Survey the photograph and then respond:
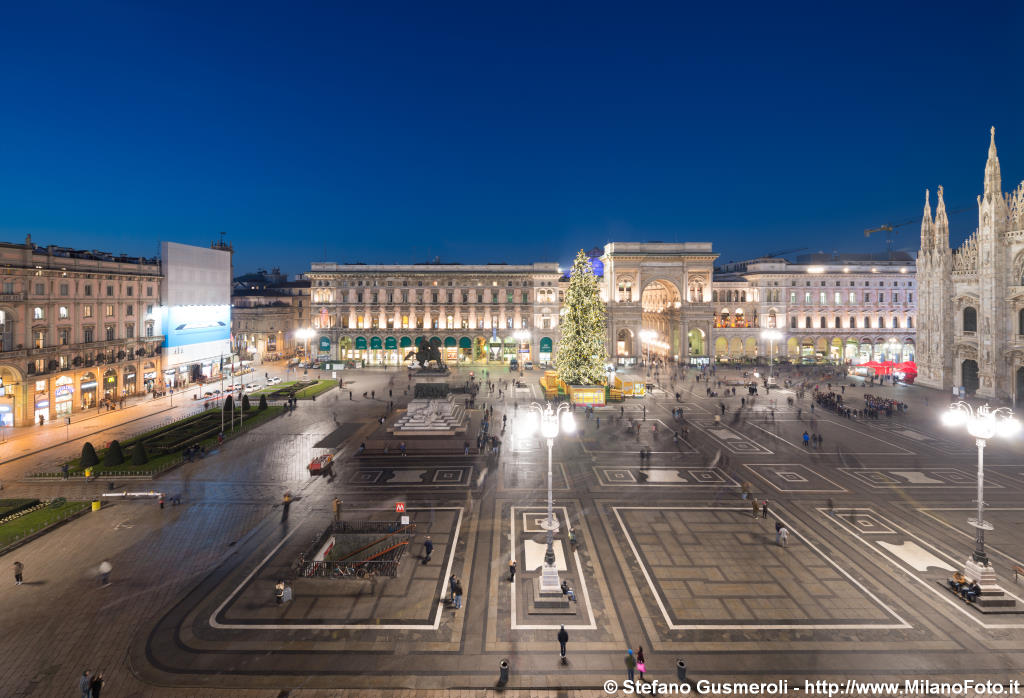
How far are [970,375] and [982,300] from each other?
893 cm

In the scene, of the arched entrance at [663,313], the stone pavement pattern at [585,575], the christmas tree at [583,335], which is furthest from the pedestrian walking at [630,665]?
the arched entrance at [663,313]

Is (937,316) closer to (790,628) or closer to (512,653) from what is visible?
(790,628)

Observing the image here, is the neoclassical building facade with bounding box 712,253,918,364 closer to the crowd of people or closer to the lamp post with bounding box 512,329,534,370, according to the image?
the lamp post with bounding box 512,329,534,370

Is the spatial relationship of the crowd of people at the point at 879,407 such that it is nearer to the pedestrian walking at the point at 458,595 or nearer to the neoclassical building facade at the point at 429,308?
the pedestrian walking at the point at 458,595

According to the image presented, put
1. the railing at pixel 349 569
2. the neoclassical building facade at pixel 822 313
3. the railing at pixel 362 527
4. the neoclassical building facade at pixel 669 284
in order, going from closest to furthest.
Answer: the railing at pixel 349 569
the railing at pixel 362 527
the neoclassical building facade at pixel 669 284
the neoclassical building facade at pixel 822 313

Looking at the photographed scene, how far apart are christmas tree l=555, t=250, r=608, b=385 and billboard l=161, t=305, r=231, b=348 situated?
47223 millimetres

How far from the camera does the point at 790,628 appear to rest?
615 inches

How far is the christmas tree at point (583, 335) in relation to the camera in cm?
5503

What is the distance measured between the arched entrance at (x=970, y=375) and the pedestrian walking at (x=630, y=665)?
62662 mm

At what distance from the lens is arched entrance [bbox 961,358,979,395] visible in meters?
55.2

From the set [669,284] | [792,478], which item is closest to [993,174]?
[669,284]

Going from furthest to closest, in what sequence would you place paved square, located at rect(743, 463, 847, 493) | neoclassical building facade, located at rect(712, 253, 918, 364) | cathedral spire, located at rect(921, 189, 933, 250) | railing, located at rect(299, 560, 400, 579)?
neoclassical building facade, located at rect(712, 253, 918, 364), cathedral spire, located at rect(921, 189, 933, 250), paved square, located at rect(743, 463, 847, 493), railing, located at rect(299, 560, 400, 579)

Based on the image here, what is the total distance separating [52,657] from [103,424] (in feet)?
119

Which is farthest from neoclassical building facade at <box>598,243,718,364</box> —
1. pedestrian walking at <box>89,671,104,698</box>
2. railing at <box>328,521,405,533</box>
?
pedestrian walking at <box>89,671,104,698</box>
